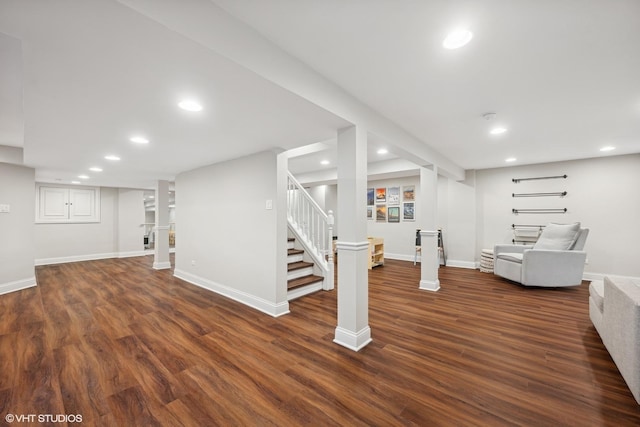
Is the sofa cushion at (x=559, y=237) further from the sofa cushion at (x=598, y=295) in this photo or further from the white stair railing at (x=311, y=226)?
the white stair railing at (x=311, y=226)

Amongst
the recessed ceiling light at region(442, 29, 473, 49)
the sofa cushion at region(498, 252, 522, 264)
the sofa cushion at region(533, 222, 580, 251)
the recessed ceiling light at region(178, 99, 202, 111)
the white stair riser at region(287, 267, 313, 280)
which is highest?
the recessed ceiling light at region(442, 29, 473, 49)

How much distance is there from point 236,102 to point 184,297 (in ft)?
10.3

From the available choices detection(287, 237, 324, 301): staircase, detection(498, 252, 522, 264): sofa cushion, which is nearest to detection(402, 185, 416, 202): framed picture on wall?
detection(498, 252, 522, 264): sofa cushion

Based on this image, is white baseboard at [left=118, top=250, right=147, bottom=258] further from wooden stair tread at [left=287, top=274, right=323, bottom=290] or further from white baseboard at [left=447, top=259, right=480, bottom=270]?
white baseboard at [left=447, top=259, right=480, bottom=270]

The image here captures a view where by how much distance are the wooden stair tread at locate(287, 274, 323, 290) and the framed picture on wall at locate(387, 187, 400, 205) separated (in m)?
3.79

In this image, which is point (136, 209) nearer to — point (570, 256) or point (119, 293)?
point (119, 293)

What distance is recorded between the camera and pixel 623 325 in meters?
1.82

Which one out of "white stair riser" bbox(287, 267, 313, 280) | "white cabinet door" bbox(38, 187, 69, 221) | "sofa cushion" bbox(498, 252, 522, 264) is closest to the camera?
"white stair riser" bbox(287, 267, 313, 280)

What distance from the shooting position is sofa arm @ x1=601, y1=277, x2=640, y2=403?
164 centimetres

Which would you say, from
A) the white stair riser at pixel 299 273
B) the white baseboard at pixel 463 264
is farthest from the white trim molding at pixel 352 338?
the white baseboard at pixel 463 264

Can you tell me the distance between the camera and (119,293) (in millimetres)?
4023

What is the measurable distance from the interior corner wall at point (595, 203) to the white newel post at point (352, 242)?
479 cm

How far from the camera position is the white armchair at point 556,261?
4105 mm

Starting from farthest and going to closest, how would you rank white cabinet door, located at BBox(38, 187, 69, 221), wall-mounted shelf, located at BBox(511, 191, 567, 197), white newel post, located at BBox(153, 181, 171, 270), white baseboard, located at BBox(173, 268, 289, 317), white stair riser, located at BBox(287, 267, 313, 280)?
white cabinet door, located at BBox(38, 187, 69, 221)
white newel post, located at BBox(153, 181, 171, 270)
wall-mounted shelf, located at BBox(511, 191, 567, 197)
white stair riser, located at BBox(287, 267, 313, 280)
white baseboard, located at BBox(173, 268, 289, 317)
